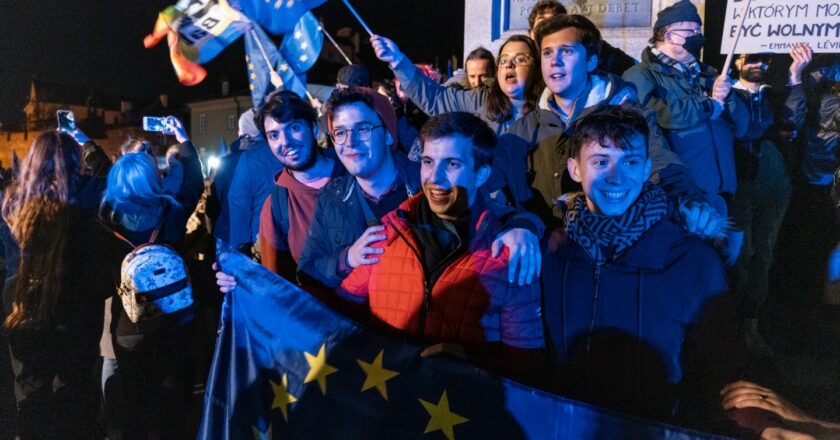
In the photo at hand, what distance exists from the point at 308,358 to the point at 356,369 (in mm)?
267

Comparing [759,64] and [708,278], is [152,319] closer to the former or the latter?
[708,278]

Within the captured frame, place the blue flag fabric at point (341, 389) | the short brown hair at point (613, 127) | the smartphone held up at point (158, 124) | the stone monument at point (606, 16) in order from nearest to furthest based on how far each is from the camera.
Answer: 1. the blue flag fabric at point (341, 389)
2. the short brown hair at point (613, 127)
3. the smartphone held up at point (158, 124)
4. the stone monument at point (606, 16)

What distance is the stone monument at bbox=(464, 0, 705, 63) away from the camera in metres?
6.07

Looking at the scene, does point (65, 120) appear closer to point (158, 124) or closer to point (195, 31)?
point (158, 124)

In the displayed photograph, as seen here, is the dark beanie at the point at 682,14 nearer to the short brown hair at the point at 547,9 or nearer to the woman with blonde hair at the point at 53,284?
the short brown hair at the point at 547,9

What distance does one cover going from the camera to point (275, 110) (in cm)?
386

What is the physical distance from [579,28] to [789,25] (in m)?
2.67

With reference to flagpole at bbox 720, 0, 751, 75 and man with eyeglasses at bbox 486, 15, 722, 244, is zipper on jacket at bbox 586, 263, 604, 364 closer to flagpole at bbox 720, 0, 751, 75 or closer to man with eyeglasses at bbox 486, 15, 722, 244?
man with eyeglasses at bbox 486, 15, 722, 244

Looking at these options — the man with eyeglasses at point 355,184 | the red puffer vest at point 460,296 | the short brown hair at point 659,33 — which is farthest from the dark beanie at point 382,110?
the short brown hair at point 659,33

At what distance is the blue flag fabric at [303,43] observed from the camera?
6.10m

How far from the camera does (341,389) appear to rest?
2707 millimetres

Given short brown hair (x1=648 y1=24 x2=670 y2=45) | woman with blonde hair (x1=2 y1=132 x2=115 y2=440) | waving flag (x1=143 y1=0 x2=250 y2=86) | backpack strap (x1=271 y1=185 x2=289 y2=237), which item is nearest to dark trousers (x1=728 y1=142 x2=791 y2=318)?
short brown hair (x1=648 y1=24 x2=670 y2=45)

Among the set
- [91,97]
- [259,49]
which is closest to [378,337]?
[259,49]

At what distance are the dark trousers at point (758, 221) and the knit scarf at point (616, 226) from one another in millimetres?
2732
